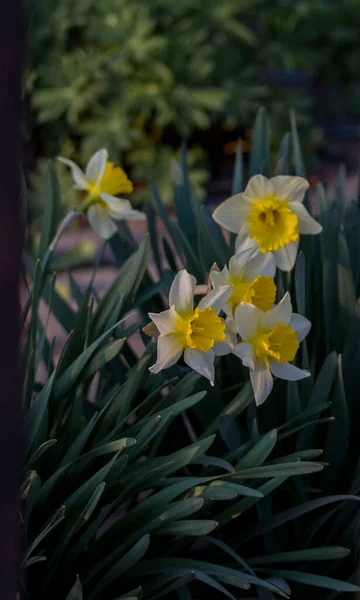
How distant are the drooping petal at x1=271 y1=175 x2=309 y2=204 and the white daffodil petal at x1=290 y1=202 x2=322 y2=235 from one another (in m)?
0.01

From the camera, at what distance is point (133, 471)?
1.03m

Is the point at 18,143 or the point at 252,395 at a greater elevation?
the point at 18,143

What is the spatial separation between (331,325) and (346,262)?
0.11 metres

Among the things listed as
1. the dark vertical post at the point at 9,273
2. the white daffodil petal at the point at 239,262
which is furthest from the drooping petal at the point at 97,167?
the dark vertical post at the point at 9,273

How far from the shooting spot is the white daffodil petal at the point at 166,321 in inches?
37.6

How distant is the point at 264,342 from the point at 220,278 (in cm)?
10

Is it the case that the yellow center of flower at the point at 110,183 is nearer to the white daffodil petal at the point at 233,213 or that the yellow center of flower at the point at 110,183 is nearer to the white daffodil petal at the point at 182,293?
the white daffodil petal at the point at 233,213

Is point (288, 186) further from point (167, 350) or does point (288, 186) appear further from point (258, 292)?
point (167, 350)

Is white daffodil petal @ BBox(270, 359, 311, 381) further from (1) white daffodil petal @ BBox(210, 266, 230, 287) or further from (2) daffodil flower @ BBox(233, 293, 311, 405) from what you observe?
(1) white daffodil petal @ BBox(210, 266, 230, 287)

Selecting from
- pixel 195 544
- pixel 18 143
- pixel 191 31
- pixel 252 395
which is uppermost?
pixel 191 31

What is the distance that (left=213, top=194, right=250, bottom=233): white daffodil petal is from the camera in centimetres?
115

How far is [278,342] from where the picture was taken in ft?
3.28

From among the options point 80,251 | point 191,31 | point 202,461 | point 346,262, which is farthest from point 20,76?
point 191,31

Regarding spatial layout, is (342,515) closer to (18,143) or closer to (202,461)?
(202,461)
